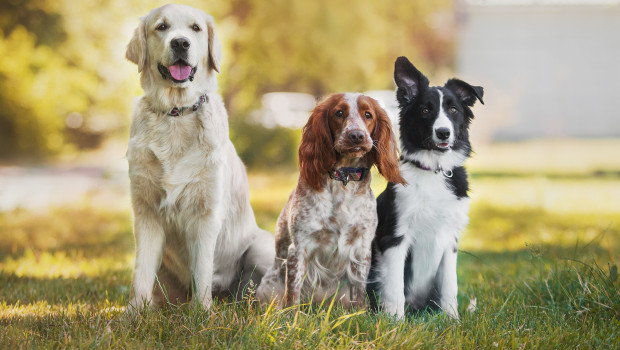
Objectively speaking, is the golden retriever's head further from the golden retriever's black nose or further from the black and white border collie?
the black and white border collie

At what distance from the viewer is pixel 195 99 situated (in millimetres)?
3988

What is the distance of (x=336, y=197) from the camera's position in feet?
12.3

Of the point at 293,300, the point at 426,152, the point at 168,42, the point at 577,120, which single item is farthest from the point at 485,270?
the point at 577,120

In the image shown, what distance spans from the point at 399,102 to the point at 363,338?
1.62 m

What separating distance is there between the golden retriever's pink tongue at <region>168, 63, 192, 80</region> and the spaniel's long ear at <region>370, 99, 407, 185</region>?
3.89ft

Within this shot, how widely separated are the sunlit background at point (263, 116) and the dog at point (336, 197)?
4.20 ft

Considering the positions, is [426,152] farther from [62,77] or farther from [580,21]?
[580,21]

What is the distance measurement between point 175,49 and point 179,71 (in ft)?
0.50

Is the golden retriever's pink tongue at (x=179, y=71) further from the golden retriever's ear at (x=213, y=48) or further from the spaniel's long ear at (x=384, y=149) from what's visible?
the spaniel's long ear at (x=384, y=149)

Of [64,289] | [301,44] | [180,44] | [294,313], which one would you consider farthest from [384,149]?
[301,44]

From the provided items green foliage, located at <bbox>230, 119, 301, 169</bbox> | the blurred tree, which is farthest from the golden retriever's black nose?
the blurred tree

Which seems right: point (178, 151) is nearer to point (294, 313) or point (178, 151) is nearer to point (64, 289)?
point (294, 313)

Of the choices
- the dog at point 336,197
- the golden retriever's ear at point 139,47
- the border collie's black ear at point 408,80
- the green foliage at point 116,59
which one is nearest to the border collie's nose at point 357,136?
the dog at point 336,197

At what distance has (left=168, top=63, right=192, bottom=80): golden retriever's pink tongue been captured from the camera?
381 cm
